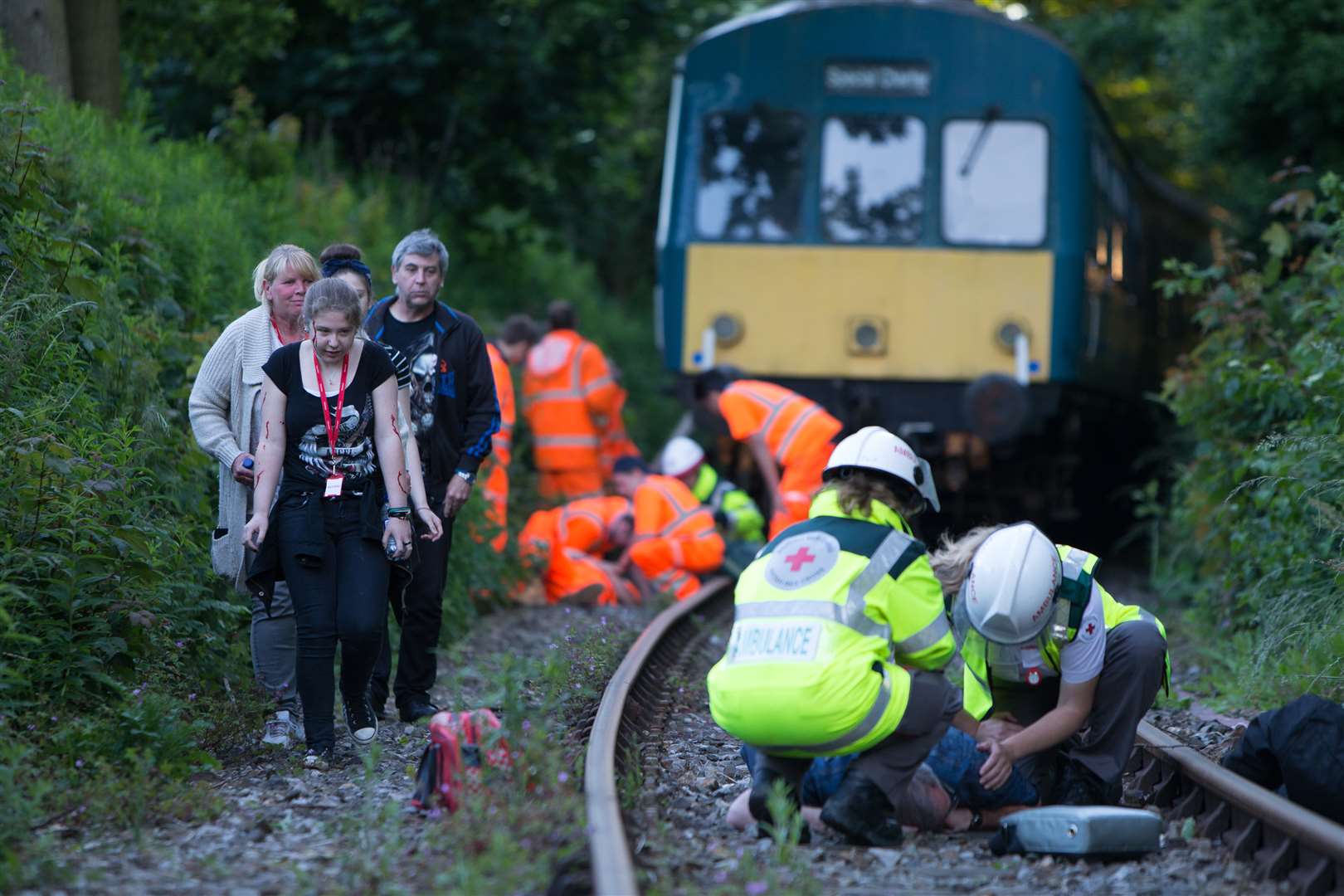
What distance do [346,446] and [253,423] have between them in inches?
20.9

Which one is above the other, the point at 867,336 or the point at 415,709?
the point at 867,336

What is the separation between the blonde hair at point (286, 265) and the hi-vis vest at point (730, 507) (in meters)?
5.69

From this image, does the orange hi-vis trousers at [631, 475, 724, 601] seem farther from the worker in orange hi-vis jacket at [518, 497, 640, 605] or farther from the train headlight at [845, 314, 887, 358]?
the train headlight at [845, 314, 887, 358]

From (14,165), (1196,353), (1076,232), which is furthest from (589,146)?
(14,165)

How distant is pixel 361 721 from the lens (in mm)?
5949

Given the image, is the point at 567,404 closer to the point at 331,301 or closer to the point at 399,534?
the point at 399,534

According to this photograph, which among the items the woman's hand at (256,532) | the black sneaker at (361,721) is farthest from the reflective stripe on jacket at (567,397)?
the woman's hand at (256,532)

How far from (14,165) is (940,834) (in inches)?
191

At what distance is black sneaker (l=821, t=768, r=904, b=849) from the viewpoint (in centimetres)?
459

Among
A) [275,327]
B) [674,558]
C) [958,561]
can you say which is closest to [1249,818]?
[958,561]

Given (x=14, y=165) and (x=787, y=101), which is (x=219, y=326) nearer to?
(x=14, y=165)

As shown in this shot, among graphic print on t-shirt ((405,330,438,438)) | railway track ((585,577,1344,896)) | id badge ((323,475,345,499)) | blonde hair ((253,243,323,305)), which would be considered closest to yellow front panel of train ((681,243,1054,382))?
railway track ((585,577,1344,896))

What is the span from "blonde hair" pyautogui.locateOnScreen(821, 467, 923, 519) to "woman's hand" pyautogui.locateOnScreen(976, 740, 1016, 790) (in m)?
0.71

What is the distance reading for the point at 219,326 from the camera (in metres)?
8.57
